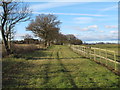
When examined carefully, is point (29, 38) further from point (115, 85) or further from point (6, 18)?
point (115, 85)

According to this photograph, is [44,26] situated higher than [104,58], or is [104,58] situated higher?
[44,26]

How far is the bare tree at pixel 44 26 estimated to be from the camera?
4512 cm

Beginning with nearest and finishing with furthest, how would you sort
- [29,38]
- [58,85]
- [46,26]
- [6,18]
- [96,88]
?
[96,88] → [58,85] → [6,18] → [46,26] → [29,38]

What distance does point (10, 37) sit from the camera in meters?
20.0

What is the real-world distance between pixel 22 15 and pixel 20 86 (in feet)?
47.4

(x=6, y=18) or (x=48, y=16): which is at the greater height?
(x=48, y=16)

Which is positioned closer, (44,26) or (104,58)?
(104,58)

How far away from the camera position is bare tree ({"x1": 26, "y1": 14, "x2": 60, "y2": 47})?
45125 millimetres

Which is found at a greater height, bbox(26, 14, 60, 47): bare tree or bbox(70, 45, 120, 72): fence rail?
bbox(26, 14, 60, 47): bare tree

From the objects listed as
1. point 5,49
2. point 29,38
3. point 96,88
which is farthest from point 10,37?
point 29,38

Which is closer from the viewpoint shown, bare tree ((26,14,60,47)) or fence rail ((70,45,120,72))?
fence rail ((70,45,120,72))

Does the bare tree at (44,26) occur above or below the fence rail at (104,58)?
above

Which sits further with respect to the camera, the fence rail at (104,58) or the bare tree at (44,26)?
the bare tree at (44,26)

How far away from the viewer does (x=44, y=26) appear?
45344 mm
